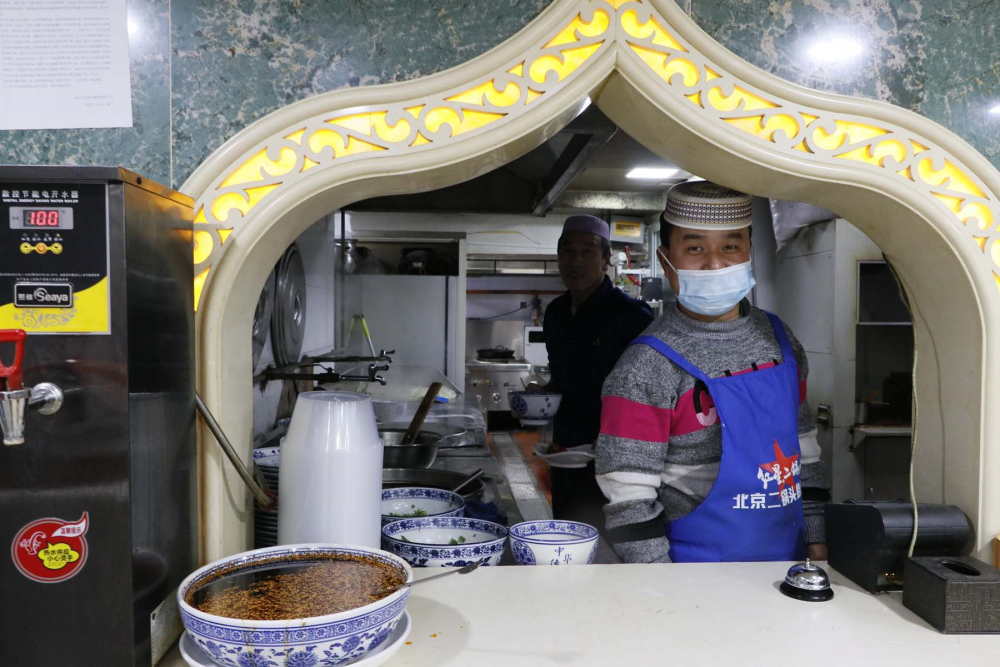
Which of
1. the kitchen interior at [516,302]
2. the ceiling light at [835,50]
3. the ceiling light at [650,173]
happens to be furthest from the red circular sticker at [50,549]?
the ceiling light at [650,173]

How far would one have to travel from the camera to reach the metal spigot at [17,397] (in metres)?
0.80

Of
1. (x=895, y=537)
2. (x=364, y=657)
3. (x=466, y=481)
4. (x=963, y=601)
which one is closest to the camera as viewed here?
(x=364, y=657)

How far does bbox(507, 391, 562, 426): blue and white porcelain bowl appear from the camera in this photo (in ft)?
9.89

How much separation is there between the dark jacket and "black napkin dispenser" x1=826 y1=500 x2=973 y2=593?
171 centimetres

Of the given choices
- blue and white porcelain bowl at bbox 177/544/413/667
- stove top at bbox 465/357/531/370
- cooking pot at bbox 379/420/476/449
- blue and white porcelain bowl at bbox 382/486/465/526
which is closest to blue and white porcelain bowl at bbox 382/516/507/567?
blue and white porcelain bowl at bbox 382/486/465/526

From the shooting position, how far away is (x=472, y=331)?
8.26 m

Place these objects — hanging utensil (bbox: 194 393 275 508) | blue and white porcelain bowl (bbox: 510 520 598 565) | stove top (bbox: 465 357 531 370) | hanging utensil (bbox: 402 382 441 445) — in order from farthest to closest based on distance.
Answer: stove top (bbox: 465 357 531 370) → hanging utensil (bbox: 402 382 441 445) → blue and white porcelain bowl (bbox: 510 520 598 565) → hanging utensil (bbox: 194 393 275 508)

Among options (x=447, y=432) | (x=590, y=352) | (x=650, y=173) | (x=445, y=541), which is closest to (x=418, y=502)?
(x=445, y=541)

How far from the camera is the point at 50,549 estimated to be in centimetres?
90

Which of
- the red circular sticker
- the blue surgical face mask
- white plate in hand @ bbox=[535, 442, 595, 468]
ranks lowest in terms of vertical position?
white plate in hand @ bbox=[535, 442, 595, 468]

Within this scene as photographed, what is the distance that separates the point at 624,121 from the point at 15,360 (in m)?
1.06

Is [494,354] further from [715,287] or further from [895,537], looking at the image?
[895,537]

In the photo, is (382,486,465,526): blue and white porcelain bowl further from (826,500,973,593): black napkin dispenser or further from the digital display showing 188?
the digital display showing 188

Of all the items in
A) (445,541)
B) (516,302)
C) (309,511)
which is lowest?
(445,541)
